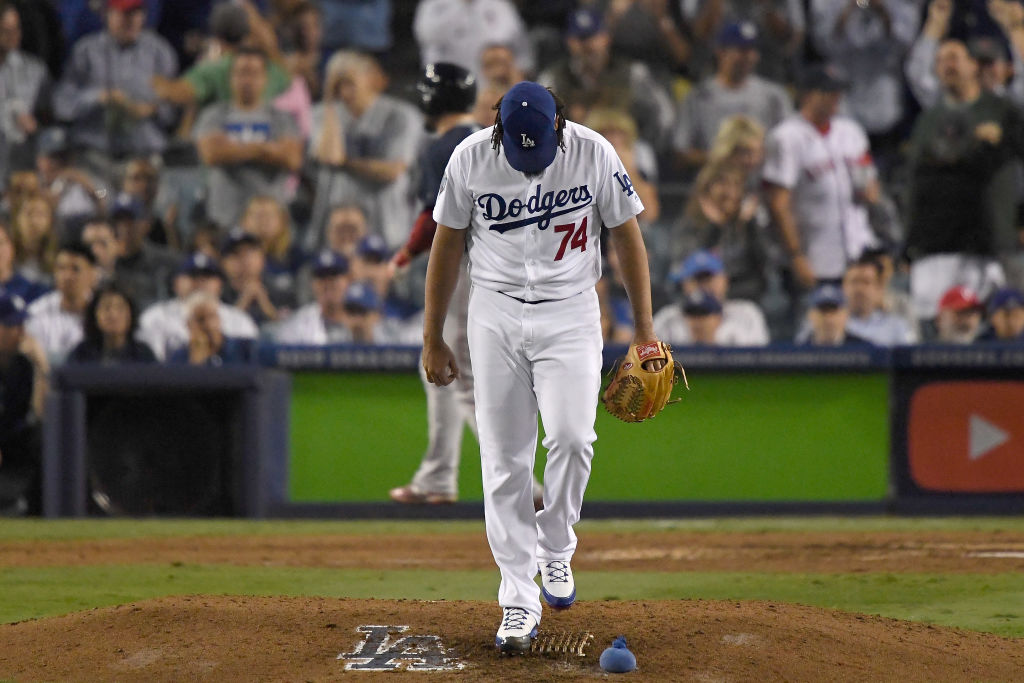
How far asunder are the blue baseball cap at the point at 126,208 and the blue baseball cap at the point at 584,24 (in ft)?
11.1

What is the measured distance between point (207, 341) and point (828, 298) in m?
4.21

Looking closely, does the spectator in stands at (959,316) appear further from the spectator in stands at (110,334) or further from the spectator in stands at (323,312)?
the spectator in stands at (110,334)

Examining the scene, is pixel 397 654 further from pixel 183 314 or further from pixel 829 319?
pixel 829 319

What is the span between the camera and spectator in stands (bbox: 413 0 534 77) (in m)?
9.66

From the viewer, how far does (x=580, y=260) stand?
12.4 ft

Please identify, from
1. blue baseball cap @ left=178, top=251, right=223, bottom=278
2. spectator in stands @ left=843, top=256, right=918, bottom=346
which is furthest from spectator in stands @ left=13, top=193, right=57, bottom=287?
spectator in stands @ left=843, top=256, right=918, bottom=346

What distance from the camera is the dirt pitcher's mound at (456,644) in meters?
3.50

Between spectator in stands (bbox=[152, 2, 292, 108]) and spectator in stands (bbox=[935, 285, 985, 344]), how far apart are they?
500cm

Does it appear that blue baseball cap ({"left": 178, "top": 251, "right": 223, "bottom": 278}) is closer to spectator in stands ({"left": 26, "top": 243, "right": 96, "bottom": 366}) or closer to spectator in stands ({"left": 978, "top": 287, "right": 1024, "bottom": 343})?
spectator in stands ({"left": 26, "top": 243, "right": 96, "bottom": 366})

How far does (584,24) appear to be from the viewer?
955 cm

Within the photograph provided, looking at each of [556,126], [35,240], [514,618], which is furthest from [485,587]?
[35,240]

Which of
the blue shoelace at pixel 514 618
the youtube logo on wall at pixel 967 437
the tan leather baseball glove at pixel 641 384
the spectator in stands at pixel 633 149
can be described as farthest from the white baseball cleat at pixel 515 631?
the spectator in stands at pixel 633 149

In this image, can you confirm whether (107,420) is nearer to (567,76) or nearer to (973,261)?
(567,76)

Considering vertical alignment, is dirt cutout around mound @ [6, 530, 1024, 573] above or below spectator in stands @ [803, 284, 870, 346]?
below
